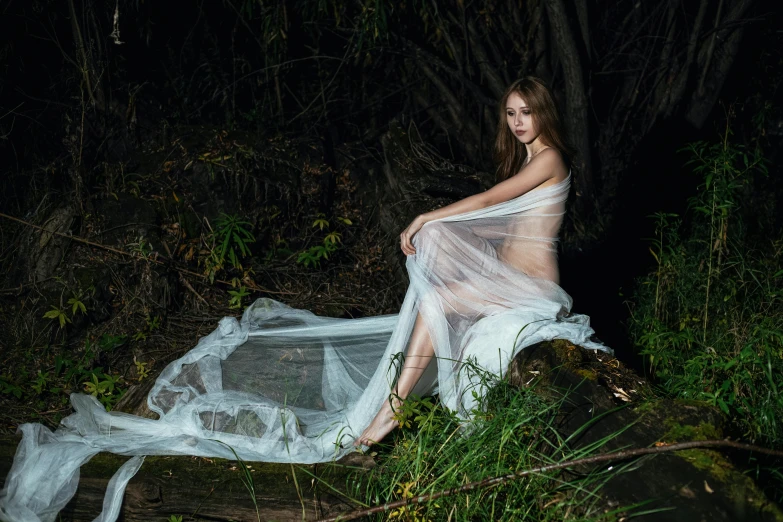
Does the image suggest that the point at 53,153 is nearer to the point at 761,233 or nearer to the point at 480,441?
the point at 480,441

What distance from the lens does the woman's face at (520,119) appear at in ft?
12.9

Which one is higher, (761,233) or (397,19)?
(397,19)

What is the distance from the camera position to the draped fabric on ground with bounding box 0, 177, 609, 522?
338 centimetres

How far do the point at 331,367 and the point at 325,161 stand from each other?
2.66 m

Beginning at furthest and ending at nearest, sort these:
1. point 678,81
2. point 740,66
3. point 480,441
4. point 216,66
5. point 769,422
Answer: point 216,66 → point 740,66 → point 678,81 → point 769,422 → point 480,441

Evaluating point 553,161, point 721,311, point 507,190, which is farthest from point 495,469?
point 721,311

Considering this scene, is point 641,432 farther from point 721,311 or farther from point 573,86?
point 573,86

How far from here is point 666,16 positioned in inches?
255

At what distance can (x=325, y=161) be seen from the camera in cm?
642

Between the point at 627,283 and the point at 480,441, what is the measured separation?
289 cm

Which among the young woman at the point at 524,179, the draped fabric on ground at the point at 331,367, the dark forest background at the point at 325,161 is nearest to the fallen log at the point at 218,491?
the draped fabric on ground at the point at 331,367

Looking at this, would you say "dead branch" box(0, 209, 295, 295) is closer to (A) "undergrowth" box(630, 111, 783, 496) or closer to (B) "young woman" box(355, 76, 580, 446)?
(B) "young woman" box(355, 76, 580, 446)

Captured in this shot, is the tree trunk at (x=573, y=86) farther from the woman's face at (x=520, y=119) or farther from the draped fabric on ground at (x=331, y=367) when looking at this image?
the draped fabric on ground at (x=331, y=367)

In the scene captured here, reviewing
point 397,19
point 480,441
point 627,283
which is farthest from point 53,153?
point 480,441
